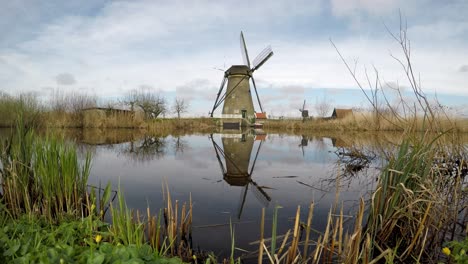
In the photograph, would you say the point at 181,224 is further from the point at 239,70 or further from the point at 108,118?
the point at 239,70

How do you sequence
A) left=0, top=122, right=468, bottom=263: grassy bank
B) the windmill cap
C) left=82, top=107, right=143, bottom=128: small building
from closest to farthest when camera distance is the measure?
1. left=0, top=122, right=468, bottom=263: grassy bank
2. left=82, top=107, right=143, bottom=128: small building
3. the windmill cap

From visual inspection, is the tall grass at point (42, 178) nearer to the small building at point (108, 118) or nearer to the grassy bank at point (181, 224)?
the grassy bank at point (181, 224)

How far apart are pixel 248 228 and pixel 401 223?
1767mm

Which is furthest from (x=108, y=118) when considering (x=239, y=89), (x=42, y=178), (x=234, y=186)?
(x=42, y=178)

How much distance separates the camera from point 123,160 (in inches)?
365

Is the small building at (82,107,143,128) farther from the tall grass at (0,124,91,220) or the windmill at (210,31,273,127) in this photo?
the tall grass at (0,124,91,220)

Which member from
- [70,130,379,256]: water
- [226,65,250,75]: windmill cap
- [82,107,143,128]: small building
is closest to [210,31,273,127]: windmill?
[226,65,250,75]: windmill cap

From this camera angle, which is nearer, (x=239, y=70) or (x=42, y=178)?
(x=42, y=178)

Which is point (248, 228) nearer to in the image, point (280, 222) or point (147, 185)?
point (280, 222)

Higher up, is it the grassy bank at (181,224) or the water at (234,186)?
the grassy bank at (181,224)

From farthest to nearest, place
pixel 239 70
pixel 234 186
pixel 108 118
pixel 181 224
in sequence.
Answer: pixel 239 70 < pixel 108 118 < pixel 234 186 < pixel 181 224

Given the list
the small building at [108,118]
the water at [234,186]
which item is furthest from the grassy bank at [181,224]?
the small building at [108,118]

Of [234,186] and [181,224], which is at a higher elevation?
[181,224]

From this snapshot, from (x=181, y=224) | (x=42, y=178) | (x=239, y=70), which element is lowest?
(x=181, y=224)
